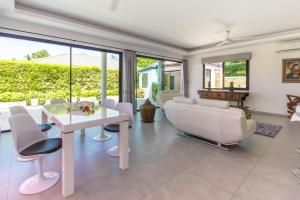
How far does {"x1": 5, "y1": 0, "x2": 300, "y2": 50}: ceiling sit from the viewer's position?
3469 millimetres

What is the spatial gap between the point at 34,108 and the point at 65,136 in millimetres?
3755

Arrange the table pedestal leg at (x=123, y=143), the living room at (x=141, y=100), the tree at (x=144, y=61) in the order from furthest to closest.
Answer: the tree at (x=144, y=61) < the table pedestal leg at (x=123, y=143) < the living room at (x=141, y=100)

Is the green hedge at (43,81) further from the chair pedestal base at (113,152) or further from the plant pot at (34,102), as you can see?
the chair pedestal base at (113,152)

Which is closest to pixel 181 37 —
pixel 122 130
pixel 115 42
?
pixel 115 42

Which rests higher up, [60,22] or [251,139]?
[60,22]

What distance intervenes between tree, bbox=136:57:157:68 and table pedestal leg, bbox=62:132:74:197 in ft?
17.6

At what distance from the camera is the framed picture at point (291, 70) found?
5.60m

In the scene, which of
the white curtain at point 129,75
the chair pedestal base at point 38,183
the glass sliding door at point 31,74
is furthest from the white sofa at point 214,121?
the glass sliding door at point 31,74

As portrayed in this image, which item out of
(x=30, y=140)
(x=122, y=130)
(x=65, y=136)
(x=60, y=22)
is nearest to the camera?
(x=65, y=136)

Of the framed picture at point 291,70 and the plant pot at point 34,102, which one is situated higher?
the framed picture at point 291,70

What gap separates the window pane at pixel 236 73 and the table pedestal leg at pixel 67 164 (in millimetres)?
6828

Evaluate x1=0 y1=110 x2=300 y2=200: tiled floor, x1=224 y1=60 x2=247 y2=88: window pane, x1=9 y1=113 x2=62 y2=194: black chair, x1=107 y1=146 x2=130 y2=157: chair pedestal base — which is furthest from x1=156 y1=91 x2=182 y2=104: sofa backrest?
x1=9 y1=113 x2=62 y2=194: black chair

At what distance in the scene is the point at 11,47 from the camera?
4.16 metres

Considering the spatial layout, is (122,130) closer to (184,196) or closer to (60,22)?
(184,196)
